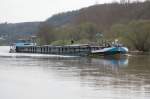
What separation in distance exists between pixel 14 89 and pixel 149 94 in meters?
6.93

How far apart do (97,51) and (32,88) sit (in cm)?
4638

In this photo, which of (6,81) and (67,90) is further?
(6,81)

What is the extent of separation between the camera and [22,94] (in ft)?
78.3

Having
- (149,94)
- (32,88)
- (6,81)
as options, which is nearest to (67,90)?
(32,88)

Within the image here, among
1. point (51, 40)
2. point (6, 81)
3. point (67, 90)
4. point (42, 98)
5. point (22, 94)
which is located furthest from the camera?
point (51, 40)

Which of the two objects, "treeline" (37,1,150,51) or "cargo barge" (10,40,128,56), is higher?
→ "treeline" (37,1,150,51)

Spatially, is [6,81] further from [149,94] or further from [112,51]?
[112,51]

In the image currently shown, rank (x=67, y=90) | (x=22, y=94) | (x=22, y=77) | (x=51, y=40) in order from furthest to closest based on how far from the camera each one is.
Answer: (x=51, y=40)
(x=22, y=77)
(x=67, y=90)
(x=22, y=94)

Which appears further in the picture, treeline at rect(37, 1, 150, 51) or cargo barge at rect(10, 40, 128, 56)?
treeline at rect(37, 1, 150, 51)

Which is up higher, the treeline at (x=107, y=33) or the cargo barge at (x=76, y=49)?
the treeline at (x=107, y=33)

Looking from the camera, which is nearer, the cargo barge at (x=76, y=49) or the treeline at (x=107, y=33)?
the cargo barge at (x=76, y=49)

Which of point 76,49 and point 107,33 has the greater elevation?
point 107,33

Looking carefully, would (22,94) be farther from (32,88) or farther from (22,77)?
(22,77)

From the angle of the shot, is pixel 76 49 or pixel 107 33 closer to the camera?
pixel 76 49
